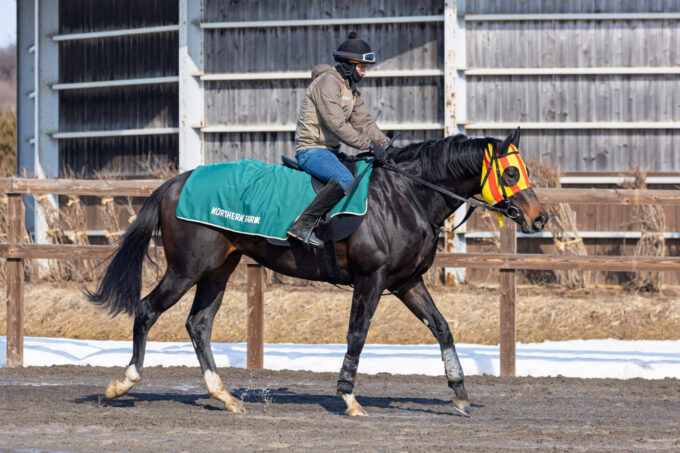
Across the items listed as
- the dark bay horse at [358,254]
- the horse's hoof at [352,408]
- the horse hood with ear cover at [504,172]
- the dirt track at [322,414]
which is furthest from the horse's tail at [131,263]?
the horse hood with ear cover at [504,172]

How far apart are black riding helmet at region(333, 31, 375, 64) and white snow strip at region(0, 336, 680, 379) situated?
3.23 meters

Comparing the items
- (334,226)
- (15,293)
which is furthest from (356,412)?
(15,293)

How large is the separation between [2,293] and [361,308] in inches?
328

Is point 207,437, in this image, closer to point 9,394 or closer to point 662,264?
point 9,394

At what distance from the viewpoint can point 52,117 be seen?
55.6ft

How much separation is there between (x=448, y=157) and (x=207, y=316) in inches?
83.4

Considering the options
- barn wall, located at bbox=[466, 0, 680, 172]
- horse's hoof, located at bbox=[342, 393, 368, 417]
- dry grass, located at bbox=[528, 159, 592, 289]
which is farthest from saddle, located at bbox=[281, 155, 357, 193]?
barn wall, located at bbox=[466, 0, 680, 172]

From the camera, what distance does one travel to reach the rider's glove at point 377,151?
6719mm

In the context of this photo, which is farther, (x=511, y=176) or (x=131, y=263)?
(x=131, y=263)

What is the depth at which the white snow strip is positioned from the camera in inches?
347

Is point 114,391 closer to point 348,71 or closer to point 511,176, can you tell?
point 348,71

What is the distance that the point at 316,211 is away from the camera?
6.55 meters

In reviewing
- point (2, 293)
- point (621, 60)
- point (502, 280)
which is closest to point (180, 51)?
point (2, 293)

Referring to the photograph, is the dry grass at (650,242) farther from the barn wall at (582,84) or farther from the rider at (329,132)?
the rider at (329,132)
